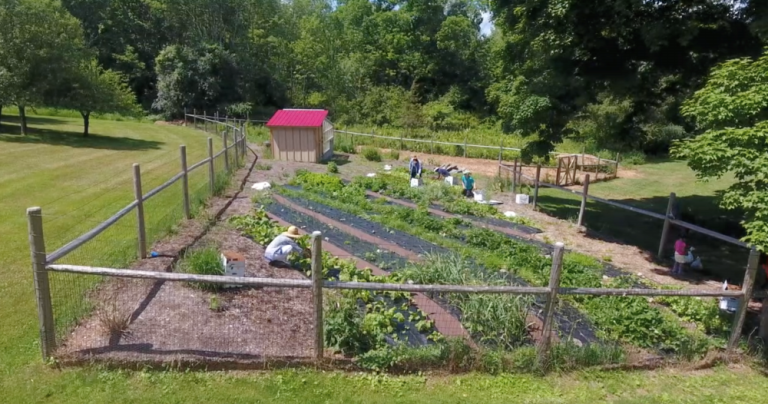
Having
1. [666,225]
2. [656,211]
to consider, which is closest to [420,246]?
[666,225]

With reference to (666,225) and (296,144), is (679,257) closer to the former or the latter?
(666,225)

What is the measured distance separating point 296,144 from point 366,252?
14269 mm

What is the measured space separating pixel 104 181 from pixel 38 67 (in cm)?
1252

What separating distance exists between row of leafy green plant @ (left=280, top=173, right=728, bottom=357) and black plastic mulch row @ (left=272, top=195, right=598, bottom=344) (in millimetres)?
162

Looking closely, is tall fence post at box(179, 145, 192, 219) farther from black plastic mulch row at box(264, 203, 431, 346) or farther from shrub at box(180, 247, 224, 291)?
shrub at box(180, 247, 224, 291)

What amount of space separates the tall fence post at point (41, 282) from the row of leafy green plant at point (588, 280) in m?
6.48

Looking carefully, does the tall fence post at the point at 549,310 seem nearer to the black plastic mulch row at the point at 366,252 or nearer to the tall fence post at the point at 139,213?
the black plastic mulch row at the point at 366,252

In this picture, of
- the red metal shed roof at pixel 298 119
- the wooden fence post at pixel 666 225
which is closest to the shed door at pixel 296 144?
the red metal shed roof at pixel 298 119

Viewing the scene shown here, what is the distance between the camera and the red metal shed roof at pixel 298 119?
921 inches

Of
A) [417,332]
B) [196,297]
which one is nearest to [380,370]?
[417,332]

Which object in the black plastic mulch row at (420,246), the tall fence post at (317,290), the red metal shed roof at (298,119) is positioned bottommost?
the black plastic mulch row at (420,246)

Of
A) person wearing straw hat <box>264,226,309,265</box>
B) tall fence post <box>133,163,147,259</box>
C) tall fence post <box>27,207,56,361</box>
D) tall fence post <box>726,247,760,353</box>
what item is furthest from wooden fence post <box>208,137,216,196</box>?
→ tall fence post <box>726,247,760,353</box>

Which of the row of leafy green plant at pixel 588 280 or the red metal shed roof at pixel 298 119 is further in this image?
the red metal shed roof at pixel 298 119

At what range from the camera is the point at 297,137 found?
2352 cm
